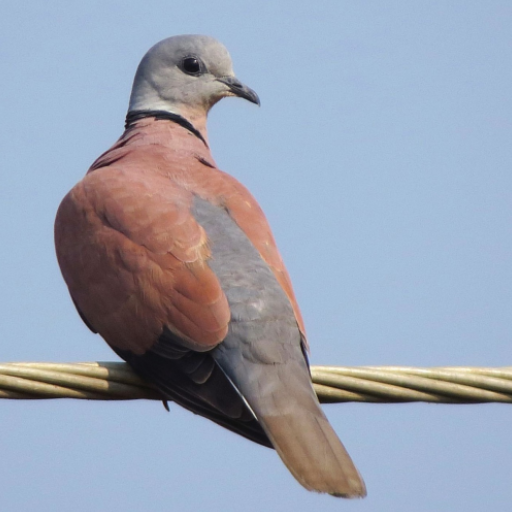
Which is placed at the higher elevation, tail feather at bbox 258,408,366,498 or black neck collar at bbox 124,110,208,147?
black neck collar at bbox 124,110,208,147

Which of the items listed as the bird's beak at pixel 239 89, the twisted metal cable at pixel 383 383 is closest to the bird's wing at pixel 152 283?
the twisted metal cable at pixel 383 383

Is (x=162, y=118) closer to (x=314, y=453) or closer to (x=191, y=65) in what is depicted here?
(x=191, y=65)

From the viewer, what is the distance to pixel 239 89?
6691mm

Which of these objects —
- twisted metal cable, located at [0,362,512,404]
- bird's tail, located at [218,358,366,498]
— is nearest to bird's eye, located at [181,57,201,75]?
bird's tail, located at [218,358,366,498]

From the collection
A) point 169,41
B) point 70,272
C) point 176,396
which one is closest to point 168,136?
point 169,41

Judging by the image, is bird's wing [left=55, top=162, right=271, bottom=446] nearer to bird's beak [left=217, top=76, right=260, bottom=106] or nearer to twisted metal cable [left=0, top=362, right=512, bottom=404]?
twisted metal cable [left=0, top=362, right=512, bottom=404]

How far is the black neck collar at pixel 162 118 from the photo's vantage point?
20.9 ft

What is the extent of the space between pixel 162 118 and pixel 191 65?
1.62 feet

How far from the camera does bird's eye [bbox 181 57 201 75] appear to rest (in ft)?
21.9

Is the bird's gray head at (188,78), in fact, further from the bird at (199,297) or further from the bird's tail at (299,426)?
the bird's tail at (299,426)

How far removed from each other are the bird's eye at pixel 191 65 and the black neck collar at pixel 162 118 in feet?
1.27

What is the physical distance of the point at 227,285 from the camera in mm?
4402

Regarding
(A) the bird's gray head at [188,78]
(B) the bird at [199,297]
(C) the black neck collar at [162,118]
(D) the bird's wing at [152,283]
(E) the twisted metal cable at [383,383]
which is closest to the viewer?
(E) the twisted metal cable at [383,383]

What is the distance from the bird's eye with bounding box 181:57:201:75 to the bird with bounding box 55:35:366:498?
1.21 metres
